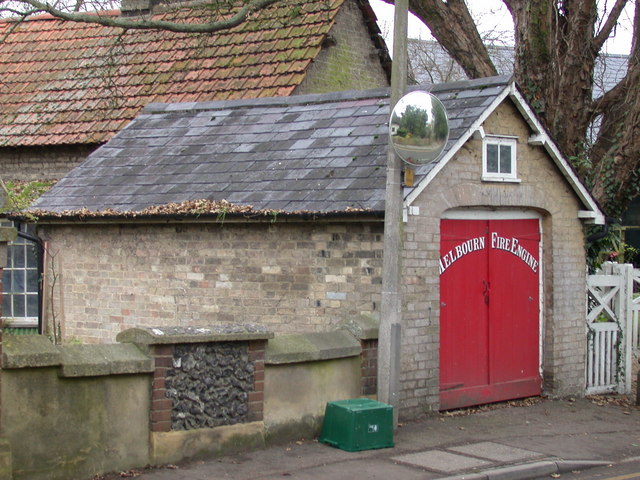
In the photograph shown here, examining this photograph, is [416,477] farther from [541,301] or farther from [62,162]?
[62,162]

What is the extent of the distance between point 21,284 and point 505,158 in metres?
9.61

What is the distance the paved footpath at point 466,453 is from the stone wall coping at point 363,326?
108 cm

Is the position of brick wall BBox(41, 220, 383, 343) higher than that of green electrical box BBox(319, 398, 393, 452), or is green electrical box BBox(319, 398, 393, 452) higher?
brick wall BBox(41, 220, 383, 343)

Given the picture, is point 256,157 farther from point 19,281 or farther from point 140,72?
point 140,72

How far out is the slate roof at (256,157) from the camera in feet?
39.2

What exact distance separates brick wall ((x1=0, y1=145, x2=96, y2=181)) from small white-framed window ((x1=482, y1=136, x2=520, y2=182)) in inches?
384

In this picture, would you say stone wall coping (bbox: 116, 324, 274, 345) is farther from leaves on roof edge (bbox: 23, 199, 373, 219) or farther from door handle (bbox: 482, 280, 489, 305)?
door handle (bbox: 482, 280, 489, 305)

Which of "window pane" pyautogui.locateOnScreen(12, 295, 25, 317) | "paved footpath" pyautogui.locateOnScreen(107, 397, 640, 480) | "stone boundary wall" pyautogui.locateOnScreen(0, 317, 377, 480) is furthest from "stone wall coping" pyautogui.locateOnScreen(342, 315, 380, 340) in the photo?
"window pane" pyautogui.locateOnScreen(12, 295, 25, 317)

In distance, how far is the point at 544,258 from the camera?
13.5 meters

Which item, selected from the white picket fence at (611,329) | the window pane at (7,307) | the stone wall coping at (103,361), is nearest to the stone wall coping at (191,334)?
the stone wall coping at (103,361)

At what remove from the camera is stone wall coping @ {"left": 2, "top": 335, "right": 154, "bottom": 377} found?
312 inches

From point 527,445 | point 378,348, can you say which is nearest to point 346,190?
point 378,348

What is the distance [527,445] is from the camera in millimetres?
10367

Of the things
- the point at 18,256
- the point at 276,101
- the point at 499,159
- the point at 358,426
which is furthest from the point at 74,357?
the point at 18,256
